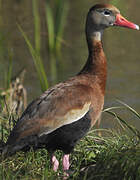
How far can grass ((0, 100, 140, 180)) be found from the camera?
423 cm

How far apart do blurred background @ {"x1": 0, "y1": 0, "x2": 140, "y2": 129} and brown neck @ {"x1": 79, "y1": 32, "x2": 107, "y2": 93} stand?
2.71 m

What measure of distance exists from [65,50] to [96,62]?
6.56 m

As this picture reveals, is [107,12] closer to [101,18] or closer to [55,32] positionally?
[101,18]

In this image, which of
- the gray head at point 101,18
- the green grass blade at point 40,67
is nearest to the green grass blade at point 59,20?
the green grass blade at point 40,67

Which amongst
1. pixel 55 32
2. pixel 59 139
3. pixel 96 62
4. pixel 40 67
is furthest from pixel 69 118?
pixel 55 32

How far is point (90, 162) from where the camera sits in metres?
4.93

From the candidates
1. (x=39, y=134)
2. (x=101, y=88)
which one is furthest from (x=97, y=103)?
(x=39, y=134)

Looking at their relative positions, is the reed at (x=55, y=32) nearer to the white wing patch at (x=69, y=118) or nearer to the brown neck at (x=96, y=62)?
the brown neck at (x=96, y=62)

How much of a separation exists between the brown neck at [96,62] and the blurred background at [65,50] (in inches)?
107

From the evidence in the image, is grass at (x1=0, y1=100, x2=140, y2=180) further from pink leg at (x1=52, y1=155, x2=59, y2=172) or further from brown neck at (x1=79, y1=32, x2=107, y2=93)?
brown neck at (x1=79, y1=32, x2=107, y2=93)

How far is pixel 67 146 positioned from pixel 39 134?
0.28 metres

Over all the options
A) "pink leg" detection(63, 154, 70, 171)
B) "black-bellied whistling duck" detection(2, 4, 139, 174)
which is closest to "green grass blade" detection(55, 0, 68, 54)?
"black-bellied whistling duck" detection(2, 4, 139, 174)

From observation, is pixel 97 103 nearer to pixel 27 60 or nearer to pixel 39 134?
pixel 39 134

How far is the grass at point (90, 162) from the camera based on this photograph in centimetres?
423
